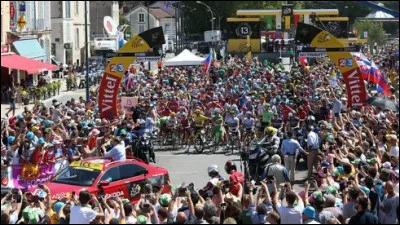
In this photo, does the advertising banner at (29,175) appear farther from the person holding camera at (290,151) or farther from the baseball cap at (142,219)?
the baseball cap at (142,219)

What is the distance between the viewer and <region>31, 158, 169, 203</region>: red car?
626 inches

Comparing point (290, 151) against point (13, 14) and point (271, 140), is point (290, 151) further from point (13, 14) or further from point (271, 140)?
point (13, 14)

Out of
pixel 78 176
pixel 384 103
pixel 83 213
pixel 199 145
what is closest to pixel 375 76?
pixel 199 145

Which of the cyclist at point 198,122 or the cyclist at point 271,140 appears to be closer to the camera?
the cyclist at point 271,140

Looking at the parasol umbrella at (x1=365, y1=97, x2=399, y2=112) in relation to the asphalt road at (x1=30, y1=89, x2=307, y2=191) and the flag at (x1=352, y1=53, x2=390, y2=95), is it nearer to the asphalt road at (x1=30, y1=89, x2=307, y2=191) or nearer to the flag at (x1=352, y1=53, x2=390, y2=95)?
the asphalt road at (x1=30, y1=89, x2=307, y2=191)

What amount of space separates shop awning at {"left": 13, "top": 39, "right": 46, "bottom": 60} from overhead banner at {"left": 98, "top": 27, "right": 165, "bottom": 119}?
21785 mm

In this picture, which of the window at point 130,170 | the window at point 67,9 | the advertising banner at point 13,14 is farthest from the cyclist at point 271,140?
the window at point 67,9

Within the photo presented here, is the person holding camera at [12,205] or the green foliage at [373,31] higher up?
the green foliage at [373,31]

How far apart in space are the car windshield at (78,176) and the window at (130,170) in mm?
558

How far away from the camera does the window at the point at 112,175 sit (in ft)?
53.4

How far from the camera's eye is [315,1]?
13938 centimetres

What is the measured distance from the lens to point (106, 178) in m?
16.3

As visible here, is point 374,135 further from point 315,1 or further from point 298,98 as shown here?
point 315,1

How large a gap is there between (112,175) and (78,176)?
642 millimetres
